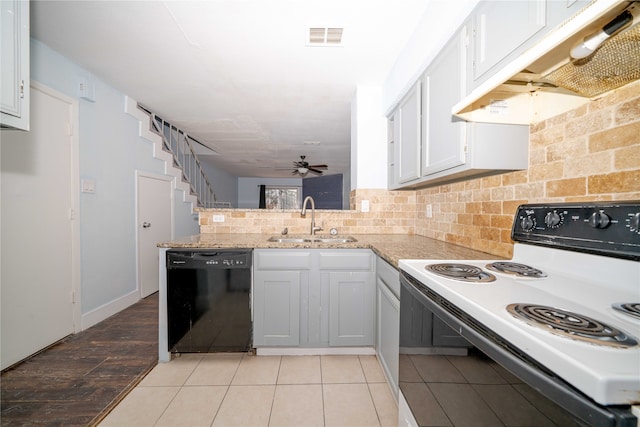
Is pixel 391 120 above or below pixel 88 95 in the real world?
below

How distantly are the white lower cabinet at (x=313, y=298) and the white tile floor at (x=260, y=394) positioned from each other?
0.16 m

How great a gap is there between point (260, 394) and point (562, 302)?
5.49 ft

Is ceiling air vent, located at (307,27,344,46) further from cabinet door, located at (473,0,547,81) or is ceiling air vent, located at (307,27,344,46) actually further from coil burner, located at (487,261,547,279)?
coil burner, located at (487,261,547,279)

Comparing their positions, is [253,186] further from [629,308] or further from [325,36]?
[629,308]

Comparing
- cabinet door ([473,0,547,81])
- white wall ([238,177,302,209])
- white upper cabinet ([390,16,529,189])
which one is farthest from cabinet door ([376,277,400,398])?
white wall ([238,177,302,209])

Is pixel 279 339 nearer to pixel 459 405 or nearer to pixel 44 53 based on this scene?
pixel 459 405

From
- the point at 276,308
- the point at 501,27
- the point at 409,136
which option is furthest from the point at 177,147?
the point at 501,27

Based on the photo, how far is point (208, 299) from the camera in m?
1.90

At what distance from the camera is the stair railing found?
12.2ft

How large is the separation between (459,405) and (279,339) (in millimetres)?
1490

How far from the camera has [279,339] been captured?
1.97 meters

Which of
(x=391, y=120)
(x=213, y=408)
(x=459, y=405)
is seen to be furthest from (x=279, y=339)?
(x=391, y=120)

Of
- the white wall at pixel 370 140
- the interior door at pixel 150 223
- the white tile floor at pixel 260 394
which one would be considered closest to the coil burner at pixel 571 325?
the white tile floor at pixel 260 394

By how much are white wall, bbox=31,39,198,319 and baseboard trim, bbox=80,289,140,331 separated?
17mm
